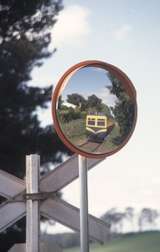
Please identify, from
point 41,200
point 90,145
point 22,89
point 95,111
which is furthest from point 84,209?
point 22,89

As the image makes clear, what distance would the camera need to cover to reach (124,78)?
5.09 feet

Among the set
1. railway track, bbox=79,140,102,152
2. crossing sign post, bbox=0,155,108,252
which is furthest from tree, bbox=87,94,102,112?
crossing sign post, bbox=0,155,108,252

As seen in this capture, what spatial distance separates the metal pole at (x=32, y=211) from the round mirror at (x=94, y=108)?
0.40m

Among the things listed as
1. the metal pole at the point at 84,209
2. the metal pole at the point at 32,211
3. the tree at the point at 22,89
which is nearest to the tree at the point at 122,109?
the metal pole at the point at 84,209

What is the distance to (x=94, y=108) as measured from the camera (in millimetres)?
1473

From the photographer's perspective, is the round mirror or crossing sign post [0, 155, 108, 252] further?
crossing sign post [0, 155, 108, 252]

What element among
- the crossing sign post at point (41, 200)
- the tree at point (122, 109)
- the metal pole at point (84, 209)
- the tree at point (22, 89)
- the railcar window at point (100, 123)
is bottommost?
the metal pole at point (84, 209)

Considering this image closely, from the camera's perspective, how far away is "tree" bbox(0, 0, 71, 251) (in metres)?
7.03

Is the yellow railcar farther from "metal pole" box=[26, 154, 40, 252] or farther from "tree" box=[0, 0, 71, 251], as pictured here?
"tree" box=[0, 0, 71, 251]

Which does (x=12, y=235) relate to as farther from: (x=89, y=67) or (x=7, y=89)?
(x=89, y=67)

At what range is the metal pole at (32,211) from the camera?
1791 mm

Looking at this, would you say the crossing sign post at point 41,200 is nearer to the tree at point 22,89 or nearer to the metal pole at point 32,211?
the metal pole at point 32,211

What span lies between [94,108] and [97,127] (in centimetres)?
6

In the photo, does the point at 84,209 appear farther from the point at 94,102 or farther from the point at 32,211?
the point at 32,211
